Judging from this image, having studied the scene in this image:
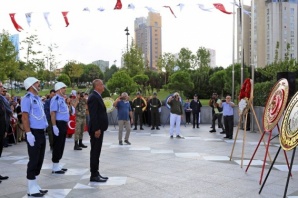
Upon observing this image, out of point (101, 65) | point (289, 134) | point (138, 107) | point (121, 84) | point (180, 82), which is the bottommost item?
point (289, 134)

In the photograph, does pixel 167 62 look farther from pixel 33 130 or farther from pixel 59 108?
pixel 33 130

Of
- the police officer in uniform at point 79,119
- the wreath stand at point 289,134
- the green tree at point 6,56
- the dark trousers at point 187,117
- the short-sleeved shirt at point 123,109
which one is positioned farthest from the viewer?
the green tree at point 6,56

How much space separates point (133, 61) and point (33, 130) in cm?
4223

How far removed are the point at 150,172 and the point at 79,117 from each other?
4529mm

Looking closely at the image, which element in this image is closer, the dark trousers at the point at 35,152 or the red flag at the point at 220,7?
the dark trousers at the point at 35,152

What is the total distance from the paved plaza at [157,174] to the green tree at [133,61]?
36.2 metres

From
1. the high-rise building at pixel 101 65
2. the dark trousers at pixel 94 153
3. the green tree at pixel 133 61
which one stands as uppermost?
the high-rise building at pixel 101 65

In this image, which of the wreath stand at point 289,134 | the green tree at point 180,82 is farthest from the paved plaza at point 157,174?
the green tree at point 180,82

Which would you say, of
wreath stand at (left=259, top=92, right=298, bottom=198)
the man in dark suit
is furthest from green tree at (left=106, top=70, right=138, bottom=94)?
wreath stand at (left=259, top=92, right=298, bottom=198)

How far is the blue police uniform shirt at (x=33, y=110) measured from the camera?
19.7ft

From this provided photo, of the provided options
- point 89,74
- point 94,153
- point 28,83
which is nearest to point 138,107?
point 94,153

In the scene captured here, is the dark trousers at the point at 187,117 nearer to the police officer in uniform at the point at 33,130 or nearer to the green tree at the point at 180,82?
the police officer in uniform at the point at 33,130

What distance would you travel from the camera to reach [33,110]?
608 centimetres

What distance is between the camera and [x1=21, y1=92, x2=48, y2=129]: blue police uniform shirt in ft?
19.7
